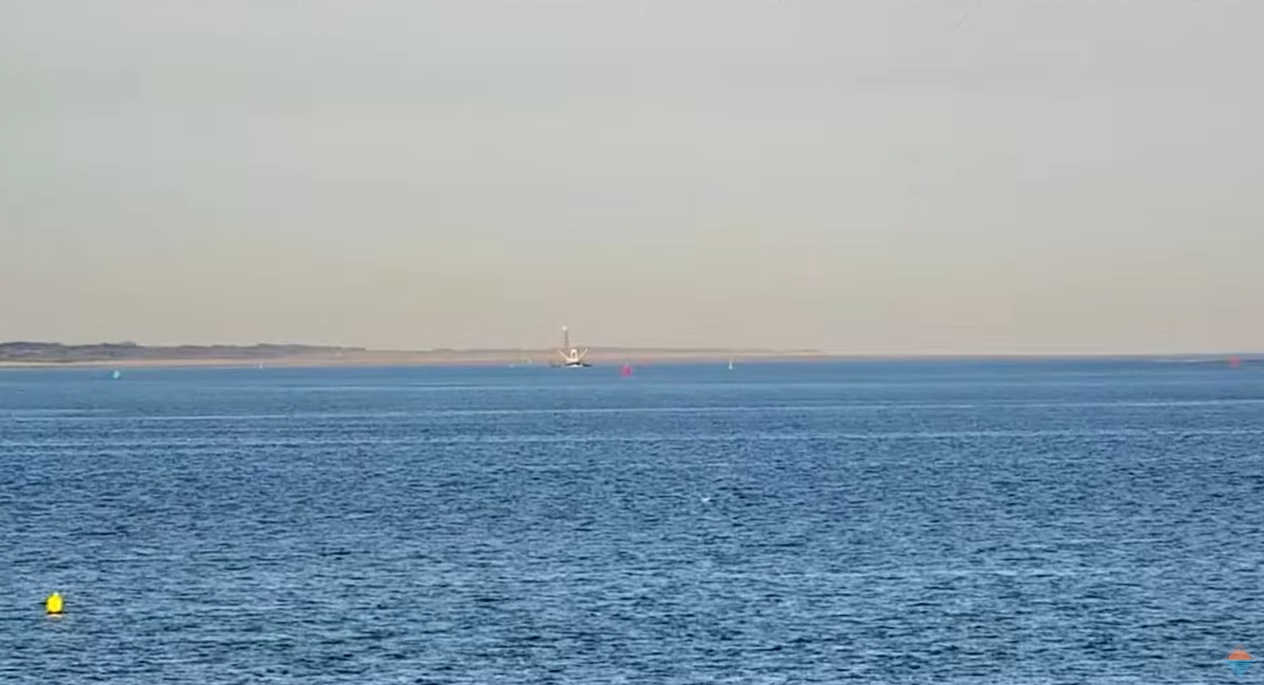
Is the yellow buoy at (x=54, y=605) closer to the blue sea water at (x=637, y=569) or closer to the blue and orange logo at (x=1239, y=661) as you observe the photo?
A: the blue sea water at (x=637, y=569)

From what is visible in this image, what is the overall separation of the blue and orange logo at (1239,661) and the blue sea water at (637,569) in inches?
15.9

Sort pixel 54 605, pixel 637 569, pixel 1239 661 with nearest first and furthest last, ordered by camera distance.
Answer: pixel 1239 661 < pixel 54 605 < pixel 637 569

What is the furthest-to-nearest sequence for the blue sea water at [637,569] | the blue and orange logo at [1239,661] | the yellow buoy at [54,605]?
the yellow buoy at [54,605]
the blue sea water at [637,569]
the blue and orange logo at [1239,661]

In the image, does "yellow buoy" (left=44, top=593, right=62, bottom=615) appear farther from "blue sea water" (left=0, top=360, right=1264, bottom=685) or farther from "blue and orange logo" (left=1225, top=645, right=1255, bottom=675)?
"blue and orange logo" (left=1225, top=645, right=1255, bottom=675)

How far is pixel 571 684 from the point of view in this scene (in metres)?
48.2

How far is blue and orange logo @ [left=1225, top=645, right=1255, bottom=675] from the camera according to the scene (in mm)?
49000

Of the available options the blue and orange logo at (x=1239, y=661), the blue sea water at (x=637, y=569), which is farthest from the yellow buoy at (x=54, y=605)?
the blue and orange logo at (x=1239, y=661)

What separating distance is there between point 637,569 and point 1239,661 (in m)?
23.7

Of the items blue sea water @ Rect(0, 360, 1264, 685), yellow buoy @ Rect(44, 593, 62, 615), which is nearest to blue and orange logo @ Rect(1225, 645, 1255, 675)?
blue sea water @ Rect(0, 360, 1264, 685)

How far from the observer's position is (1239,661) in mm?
49938

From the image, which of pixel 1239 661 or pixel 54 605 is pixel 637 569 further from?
pixel 1239 661

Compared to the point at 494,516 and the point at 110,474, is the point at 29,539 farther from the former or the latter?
the point at 110,474

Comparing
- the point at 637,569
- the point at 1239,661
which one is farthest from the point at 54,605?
the point at 1239,661

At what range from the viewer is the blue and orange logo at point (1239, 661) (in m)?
49.0
